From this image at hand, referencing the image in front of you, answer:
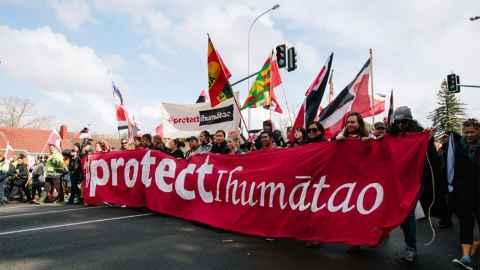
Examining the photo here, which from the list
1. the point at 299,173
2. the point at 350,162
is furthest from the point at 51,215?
the point at 350,162

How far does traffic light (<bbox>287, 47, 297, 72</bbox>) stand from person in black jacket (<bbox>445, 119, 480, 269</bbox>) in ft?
38.4

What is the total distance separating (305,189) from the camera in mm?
5074

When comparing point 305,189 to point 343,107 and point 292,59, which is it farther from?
point 292,59

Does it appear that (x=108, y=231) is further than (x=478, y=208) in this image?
Yes

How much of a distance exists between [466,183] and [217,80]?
5786 millimetres

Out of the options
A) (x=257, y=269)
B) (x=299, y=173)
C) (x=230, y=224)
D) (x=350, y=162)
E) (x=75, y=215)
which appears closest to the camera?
(x=257, y=269)

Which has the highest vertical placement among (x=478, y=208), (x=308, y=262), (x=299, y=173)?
(x=299, y=173)

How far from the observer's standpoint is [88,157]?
9578 millimetres

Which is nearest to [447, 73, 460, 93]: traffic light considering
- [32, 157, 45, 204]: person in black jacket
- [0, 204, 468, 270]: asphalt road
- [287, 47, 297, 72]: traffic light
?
[287, 47, 297, 72]: traffic light

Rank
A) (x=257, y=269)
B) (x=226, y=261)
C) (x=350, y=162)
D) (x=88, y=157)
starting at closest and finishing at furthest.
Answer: (x=257, y=269), (x=226, y=261), (x=350, y=162), (x=88, y=157)

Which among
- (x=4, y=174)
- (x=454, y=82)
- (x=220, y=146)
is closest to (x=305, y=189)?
(x=220, y=146)

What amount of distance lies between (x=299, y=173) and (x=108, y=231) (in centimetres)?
310

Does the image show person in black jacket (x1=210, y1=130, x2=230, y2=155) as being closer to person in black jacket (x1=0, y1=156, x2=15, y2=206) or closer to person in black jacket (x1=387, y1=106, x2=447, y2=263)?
person in black jacket (x1=387, y1=106, x2=447, y2=263)

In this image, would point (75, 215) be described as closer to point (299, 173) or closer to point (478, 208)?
point (299, 173)
